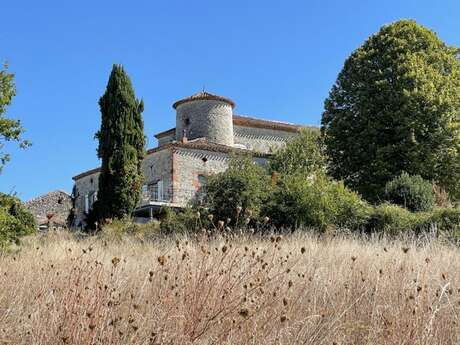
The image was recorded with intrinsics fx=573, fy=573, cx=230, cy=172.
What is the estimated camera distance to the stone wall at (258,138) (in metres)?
39.2

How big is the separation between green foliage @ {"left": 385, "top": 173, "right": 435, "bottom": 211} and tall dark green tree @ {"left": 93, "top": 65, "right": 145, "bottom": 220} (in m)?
11.2

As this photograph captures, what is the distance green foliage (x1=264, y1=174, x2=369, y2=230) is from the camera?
16.5 metres

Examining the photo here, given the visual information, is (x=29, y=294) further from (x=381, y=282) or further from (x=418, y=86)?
(x=418, y=86)

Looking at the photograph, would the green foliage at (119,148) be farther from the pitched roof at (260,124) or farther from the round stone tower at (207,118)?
the pitched roof at (260,124)

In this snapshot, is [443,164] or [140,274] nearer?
[140,274]

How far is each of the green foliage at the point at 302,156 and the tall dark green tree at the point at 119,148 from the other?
28.5 ft

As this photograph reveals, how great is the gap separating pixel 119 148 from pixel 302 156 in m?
11.3

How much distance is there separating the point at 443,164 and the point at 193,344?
945 inches

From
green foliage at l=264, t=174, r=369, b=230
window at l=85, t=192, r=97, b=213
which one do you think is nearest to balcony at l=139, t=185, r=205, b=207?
window at l=85, t=192, r=97, b=213

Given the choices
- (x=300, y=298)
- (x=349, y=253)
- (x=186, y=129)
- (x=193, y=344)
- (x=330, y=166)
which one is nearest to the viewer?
(x=193, y=344)

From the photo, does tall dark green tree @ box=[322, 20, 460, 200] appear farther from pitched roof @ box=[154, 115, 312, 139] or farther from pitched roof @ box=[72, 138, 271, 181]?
pitched roof @ box=[154, 115, 312, 139]

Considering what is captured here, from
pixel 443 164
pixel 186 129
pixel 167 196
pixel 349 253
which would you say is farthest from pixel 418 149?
pixel 349 253

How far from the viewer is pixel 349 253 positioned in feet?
25.0

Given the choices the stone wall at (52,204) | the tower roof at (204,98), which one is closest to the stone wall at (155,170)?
the stone wall at (52,204)
